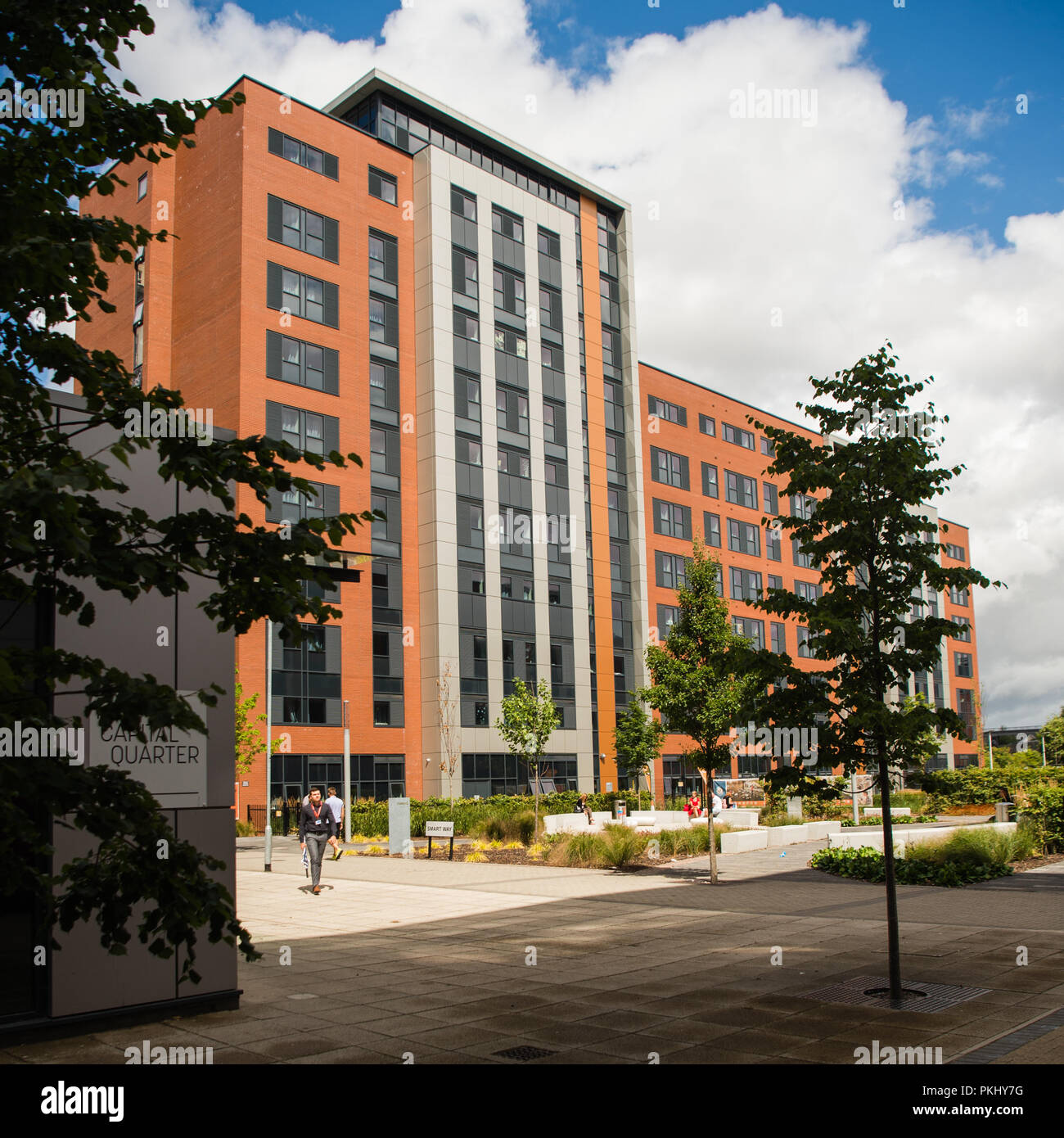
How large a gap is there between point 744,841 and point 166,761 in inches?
874

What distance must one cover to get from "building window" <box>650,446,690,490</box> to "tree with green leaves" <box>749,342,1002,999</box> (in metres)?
53.4

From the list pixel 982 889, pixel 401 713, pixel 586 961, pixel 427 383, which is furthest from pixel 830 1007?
pixel 427 383

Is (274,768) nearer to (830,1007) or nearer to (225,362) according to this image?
(225,362)

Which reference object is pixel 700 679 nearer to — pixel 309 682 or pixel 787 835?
pixel 787 835

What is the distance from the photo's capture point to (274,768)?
41.3m

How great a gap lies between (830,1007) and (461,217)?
49.4 meters

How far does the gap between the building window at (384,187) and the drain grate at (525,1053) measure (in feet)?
158

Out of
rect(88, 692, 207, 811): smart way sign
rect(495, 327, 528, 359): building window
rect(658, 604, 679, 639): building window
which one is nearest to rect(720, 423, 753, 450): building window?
rect(658, 604, 679, 639): building window

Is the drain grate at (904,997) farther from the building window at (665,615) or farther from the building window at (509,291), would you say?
the building window at (665,615)

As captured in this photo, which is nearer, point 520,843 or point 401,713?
point 520,843

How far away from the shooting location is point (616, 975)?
11016 mm

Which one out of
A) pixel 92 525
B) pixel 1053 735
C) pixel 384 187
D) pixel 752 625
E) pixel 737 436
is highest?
pixel 384 187

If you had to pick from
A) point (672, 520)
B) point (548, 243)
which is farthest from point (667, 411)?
point (548, 243)

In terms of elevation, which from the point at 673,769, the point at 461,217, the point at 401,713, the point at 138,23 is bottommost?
the point at 673,769
